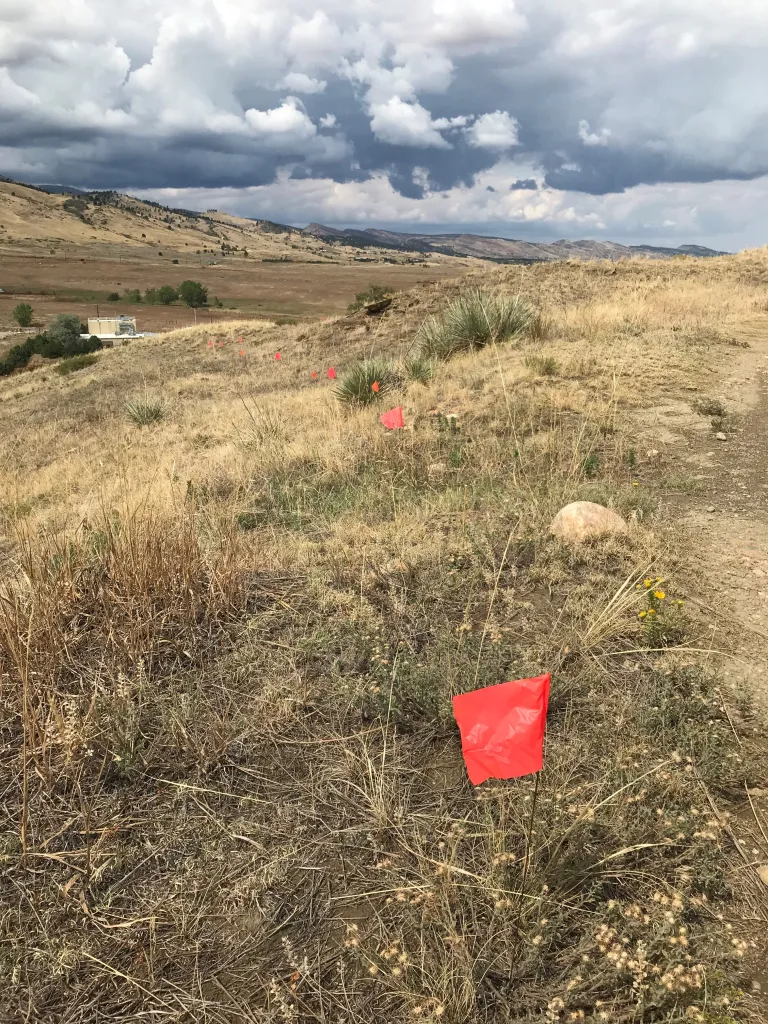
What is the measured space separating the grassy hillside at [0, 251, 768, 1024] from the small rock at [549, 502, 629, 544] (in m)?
0.16

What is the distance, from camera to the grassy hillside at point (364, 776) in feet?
5.30

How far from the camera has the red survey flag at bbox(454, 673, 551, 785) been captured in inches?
61.4

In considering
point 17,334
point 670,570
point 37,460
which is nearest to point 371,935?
Result: point 670,570

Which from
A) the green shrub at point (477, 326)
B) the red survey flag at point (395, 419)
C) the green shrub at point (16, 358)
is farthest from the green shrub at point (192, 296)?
the red survey flag at point (395, 419)

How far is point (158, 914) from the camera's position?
5.81 feet

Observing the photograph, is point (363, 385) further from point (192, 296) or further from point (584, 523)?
point (192, 296)

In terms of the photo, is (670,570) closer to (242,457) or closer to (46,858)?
(46,858)

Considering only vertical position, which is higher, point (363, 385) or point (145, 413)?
point (363, 385)

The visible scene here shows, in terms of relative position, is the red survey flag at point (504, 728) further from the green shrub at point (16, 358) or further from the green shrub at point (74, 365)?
the green shrub at point (16, 358)

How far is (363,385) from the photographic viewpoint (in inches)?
345

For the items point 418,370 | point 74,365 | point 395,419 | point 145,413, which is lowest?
point 74,365

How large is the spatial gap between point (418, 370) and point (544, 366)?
2.04 meters

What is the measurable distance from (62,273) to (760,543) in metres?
108

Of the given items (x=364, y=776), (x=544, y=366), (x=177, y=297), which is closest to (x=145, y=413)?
(x=544, y=366)
